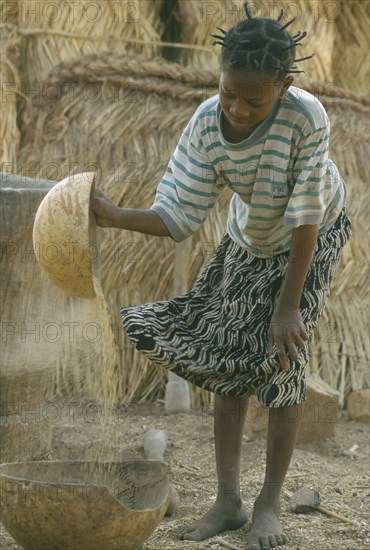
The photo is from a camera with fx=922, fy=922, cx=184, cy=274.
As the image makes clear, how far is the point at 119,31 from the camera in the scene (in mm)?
5078

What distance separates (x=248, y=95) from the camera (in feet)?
8.28

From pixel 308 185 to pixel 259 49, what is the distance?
423 millimetres

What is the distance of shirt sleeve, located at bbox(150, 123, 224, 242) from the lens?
9.36 feet

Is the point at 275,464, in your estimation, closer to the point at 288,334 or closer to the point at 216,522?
the point at 216,522

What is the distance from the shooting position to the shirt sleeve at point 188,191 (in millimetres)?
2852

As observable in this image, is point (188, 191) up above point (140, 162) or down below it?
below

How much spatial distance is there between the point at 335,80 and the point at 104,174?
186 cm

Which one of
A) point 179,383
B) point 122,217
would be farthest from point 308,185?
point 179,383

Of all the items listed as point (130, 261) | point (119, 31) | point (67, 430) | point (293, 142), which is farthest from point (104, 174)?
point (293, 142)

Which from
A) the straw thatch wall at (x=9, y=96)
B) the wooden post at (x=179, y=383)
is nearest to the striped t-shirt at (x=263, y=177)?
the wooden post at (x=179, y=383)

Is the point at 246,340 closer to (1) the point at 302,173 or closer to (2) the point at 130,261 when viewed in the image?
(1) the point at 302,173

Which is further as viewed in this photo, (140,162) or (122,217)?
(140,162)

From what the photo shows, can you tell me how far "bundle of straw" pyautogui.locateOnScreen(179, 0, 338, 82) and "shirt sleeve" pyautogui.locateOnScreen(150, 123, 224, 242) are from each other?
234 centimetres

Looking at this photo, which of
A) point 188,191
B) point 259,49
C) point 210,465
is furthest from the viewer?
point 210,465
